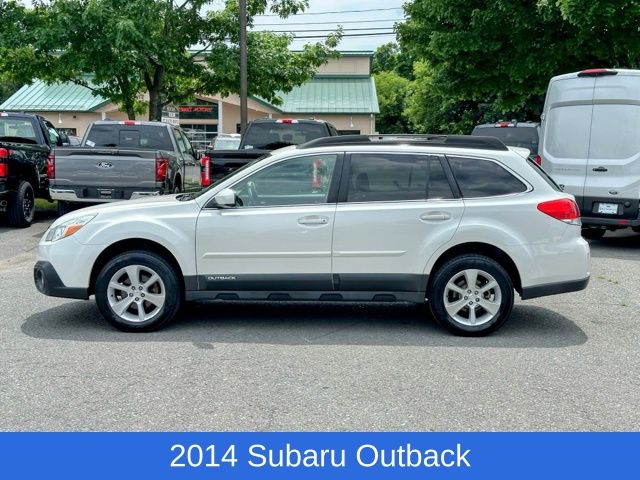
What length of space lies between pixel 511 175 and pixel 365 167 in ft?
4.26

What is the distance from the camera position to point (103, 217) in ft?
22.0

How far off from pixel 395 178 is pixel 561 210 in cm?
147

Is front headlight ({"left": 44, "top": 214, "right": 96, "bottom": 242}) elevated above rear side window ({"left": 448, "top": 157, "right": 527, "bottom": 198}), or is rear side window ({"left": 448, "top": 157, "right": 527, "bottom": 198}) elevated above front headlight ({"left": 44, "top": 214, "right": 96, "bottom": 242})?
rear side window ({"left": 448, "top": 157, "right": 527, "bottom": 198})

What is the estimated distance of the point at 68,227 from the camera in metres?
6.70

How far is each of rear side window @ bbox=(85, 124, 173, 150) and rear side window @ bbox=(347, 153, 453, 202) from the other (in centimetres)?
821

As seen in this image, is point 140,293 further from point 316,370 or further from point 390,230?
point 390,230

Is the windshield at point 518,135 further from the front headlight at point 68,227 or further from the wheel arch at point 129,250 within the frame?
the front headlight at point 68,227

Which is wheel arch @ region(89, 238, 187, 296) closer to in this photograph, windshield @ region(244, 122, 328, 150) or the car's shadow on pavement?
the car's shadow on pavement

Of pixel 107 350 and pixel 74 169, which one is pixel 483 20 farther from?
pixel 107 350

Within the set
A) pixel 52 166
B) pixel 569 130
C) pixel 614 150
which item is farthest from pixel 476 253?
pixel 52 166

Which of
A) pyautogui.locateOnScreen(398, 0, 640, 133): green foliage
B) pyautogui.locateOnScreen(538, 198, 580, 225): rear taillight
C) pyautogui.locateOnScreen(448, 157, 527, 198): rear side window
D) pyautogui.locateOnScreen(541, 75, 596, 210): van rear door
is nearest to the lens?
pyautogui.locateOnScreen(538, 198, 580, 225): rear taillight

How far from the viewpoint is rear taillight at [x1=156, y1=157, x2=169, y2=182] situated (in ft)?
39.0

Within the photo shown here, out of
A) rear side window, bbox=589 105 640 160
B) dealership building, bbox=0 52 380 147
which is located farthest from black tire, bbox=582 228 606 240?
dealership building, bbox=0 52 380 147

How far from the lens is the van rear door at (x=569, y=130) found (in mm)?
12172
